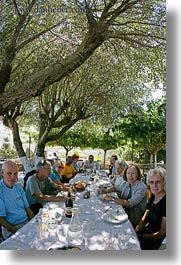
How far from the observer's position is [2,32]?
2463mm

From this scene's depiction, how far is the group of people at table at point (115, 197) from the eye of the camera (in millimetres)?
2148

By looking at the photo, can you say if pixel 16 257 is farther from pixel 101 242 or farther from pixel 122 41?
pixel 122 41

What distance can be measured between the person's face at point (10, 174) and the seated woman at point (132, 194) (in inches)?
28.1

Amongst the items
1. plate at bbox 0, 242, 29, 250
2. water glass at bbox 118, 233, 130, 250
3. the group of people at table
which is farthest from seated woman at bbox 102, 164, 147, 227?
plate at bbox 0, 242, 29, 250

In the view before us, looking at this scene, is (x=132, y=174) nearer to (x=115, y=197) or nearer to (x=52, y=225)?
(x=115, y=197)

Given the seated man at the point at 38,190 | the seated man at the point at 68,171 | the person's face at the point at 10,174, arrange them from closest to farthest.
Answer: the person's face at the point at 10,174, the seated man at the point at 68,171, the seated man at the point at 38,190

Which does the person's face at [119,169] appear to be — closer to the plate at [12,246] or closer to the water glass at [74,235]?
the water glass at [74,235]

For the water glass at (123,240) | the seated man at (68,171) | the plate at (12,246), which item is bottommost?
the plate at (12,246)

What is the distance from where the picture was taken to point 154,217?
7.23 ft

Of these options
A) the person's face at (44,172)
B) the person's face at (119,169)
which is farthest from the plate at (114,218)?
the person's face at (44,172)

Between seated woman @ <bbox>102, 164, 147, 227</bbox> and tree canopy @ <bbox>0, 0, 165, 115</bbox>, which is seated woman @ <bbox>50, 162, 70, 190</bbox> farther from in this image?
tree canopy @ <bbox>0, 0, 165, 115</bbox>

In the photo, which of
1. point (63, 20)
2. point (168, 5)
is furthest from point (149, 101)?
point (63, 20)

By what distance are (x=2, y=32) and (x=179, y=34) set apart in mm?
1280

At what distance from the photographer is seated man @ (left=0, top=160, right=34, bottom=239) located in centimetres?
218
